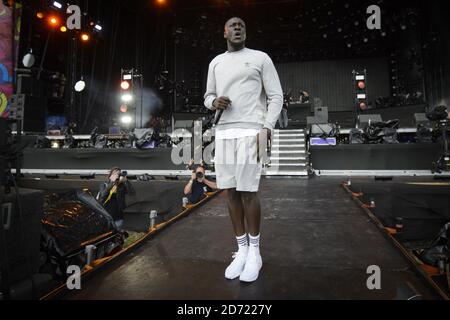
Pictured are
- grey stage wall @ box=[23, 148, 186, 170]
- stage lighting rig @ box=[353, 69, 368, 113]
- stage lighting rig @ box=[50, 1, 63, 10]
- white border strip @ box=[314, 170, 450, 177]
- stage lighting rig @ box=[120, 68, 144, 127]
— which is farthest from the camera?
stage lighting rig @ box=[353, 69, 368, 113]

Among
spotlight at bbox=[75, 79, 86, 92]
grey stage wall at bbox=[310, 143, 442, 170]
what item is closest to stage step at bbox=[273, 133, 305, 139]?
grey stage wall at bbox=[310, 143, 442, 170]

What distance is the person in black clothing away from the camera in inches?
210

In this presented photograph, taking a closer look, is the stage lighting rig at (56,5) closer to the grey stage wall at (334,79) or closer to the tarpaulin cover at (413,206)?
the tarpaulin cover at (413,206)

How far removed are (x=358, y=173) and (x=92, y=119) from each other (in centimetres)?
1280

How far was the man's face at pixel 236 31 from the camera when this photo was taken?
82.2 inches

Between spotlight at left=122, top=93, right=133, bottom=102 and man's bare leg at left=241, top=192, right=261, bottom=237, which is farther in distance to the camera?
spotlight at left=122, top=93, right=133, bottom=102

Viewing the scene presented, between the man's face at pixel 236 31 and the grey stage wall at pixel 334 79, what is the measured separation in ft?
68.6

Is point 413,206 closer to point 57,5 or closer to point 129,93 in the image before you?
point 129,93

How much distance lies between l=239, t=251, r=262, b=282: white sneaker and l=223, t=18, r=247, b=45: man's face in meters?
1.67

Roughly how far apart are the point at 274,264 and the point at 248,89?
145cm

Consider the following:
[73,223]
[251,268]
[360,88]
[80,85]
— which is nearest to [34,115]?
[80,85]

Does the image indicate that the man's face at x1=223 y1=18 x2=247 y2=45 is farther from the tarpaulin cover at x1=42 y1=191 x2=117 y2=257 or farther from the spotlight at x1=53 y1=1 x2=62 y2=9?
the spotlight at x1=53 y1=1 x2=62 y2=9

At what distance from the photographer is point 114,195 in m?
5.39

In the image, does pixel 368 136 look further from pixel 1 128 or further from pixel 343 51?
pixel 343 51
